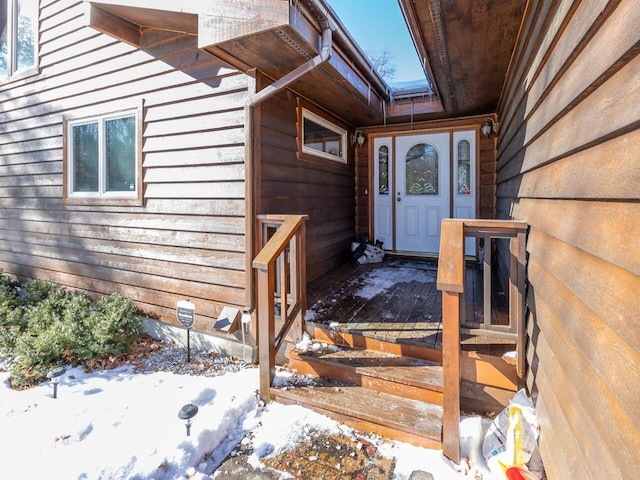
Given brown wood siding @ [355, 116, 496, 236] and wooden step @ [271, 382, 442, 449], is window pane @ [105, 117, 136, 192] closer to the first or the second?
wooden step @ [271, 382, 442, 449]

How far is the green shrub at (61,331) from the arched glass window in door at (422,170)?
405cm

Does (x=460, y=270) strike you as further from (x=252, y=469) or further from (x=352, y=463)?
(x=252, y=469)

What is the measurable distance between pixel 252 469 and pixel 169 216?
2.44 m

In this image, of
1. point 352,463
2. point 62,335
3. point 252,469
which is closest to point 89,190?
point 62,335

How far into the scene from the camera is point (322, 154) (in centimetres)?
423

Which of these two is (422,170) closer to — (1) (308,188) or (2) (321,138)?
(2) (321,138)

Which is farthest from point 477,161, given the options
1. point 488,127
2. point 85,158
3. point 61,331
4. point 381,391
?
point 61,331

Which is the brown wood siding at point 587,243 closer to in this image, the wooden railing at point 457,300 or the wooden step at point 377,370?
the wooden railing at point 457,300

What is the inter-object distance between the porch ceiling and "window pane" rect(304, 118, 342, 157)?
136 cm

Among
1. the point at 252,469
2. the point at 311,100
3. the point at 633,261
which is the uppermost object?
the point at 311,100

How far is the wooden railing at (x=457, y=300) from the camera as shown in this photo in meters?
1.74

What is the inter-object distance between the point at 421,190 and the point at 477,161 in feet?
2.76

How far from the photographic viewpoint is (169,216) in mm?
3396

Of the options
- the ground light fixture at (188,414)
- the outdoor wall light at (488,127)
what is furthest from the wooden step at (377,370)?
the outdoor wall light at (488,127)
